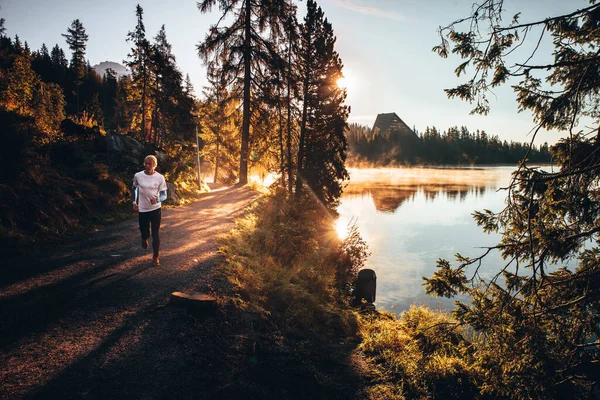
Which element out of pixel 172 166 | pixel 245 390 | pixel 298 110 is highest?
pixel 298 110

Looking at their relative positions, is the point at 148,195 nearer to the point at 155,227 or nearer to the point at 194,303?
the point at 155,227

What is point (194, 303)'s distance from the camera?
14.9 ft

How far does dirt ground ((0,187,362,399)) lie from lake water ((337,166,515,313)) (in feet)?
10.3

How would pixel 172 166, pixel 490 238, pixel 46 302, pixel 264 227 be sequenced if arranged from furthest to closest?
pixel 490 238, pixel 172 166, pixel 264 227, pixel 46 302

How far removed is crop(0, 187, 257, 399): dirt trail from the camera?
2.96 metres

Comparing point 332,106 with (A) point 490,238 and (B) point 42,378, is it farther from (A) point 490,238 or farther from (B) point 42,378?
(B) point 42,378

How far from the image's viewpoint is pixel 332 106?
20.6m

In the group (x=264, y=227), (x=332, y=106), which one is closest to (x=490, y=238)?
Result: (x=332, y=106)

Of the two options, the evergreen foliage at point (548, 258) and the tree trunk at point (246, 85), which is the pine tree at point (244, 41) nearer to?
the tree trunk at point (246, 85)

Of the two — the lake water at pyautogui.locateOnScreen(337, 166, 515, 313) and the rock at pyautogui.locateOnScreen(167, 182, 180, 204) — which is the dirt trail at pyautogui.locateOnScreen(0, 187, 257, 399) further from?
the rock at pyautogui.locateOnScreen(167, 182, 180, 204)

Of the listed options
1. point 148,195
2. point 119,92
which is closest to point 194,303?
point 148,195

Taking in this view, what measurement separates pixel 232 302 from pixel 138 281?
68.7 inches

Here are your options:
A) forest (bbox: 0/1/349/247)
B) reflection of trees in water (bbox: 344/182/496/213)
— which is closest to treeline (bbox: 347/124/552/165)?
reflection of trees in water (bbox: 344/182/496/213)

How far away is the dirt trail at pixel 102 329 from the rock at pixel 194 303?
0.47 feet
